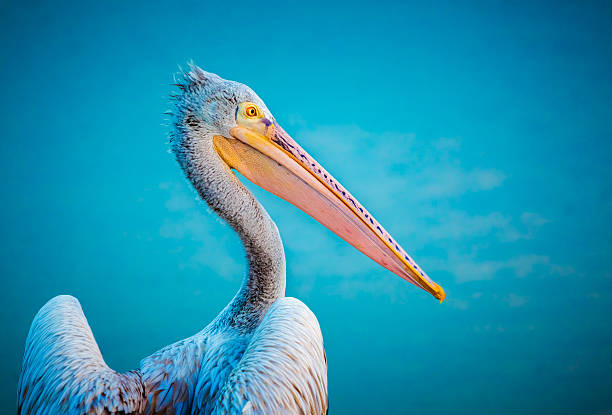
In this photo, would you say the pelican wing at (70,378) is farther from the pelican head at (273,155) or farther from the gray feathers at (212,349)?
the pelican head at (273,155)

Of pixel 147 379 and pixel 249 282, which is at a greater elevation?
pixel 249 282

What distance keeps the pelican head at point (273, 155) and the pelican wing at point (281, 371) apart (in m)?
0.52

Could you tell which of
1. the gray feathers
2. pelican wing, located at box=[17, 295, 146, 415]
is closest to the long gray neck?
the gray feathers

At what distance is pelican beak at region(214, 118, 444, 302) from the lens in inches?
77.2

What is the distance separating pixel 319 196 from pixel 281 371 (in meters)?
0.90

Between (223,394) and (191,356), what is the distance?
56cm

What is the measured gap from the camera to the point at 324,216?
2.01 metres

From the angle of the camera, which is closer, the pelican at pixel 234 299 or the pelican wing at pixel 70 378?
the pelican wing at pixel 70 378

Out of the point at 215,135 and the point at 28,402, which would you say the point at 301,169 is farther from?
the point at 28,402

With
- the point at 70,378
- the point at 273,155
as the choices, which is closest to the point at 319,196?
the point at 273,155

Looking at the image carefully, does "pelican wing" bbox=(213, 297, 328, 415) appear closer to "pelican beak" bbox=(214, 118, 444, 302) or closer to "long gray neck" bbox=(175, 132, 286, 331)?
"long gray neck" bbox=(175, 132, 286, 331)

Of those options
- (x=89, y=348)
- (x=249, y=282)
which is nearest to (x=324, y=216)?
(x=249, y=282)

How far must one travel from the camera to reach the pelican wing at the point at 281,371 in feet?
4.27

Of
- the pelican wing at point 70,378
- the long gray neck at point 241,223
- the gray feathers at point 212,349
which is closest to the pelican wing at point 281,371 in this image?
the gray feathers at point 212,349
